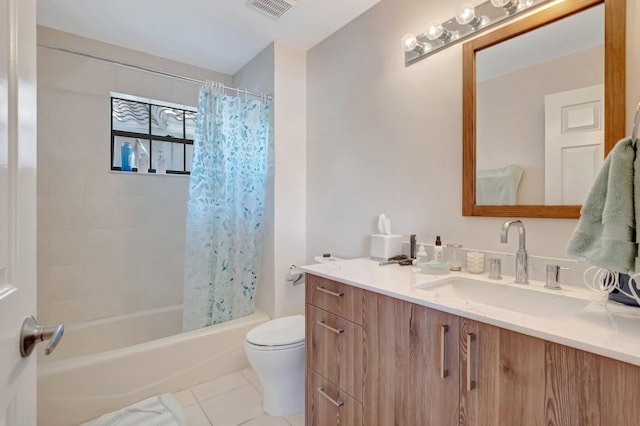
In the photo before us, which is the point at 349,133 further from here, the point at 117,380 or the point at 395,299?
the point at 117,380

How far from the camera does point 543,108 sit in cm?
121

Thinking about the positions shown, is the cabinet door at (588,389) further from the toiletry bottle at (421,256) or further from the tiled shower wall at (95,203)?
the tiled shower wall at (95,203)

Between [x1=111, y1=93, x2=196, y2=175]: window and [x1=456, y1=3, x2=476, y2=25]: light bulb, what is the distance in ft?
7.62

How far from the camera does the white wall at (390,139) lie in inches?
57.1

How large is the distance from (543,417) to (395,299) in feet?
1.58

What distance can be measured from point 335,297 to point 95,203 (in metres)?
2.11

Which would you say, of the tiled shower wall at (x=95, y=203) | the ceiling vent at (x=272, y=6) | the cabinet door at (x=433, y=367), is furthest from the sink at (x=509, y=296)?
the tiled shower wall at (x=95, y=203)

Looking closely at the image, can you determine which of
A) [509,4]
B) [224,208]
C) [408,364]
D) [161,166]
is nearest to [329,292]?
[408,364]

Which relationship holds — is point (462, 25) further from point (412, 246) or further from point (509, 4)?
point (412, 246)

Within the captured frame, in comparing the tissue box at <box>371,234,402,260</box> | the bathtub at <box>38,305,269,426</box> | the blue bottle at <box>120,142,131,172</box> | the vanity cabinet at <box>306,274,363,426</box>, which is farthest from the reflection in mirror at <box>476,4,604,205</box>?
the blue bottle at <box>120,142,131,172</box>

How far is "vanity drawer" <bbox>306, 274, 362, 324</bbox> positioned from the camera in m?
1.22

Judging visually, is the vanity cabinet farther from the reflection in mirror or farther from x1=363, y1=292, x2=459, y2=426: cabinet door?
the reflection in mirror

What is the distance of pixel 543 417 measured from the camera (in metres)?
0.73

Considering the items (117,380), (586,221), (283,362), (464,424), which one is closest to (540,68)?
(586,221)
